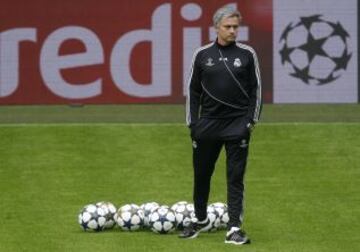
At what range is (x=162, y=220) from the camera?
40.7 feet

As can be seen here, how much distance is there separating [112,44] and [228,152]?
1315 centimetres

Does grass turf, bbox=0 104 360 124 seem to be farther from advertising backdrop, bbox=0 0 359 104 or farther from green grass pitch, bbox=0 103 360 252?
green grass pitch, bbox=0 103 360 252

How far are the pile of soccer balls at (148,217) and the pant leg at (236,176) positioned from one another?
0.71m

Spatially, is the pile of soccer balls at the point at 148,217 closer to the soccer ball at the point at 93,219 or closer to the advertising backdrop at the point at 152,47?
the soccer ball at the point at 93,219

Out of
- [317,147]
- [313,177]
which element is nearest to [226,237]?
[313,177]

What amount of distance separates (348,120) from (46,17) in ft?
21.7

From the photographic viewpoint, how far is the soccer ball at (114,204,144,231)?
1261 centimetres

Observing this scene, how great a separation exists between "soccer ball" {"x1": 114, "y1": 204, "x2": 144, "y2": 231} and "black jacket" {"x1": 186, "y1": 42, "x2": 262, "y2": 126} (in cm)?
141

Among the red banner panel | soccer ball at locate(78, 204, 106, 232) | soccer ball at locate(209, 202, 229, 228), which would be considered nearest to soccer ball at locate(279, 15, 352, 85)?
the red banner panel

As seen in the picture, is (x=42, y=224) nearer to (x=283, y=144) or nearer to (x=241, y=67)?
(x=241, y=67)

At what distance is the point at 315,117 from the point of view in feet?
74.2

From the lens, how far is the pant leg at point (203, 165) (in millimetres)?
11930

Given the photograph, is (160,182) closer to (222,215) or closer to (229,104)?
(222,215)

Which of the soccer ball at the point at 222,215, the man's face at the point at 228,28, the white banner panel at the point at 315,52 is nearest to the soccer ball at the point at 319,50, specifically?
the white banner panel at the point at 315,52
